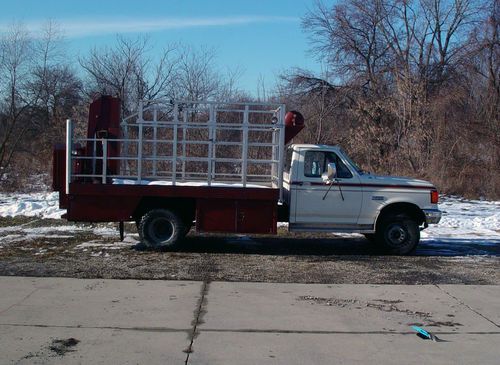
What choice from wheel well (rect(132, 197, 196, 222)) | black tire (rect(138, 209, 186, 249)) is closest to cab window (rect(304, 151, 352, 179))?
wheel well (rect(132, 197, 196, 222))

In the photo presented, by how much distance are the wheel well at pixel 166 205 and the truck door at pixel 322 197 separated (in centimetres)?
201

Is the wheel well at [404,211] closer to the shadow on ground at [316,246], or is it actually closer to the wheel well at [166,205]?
the shadow on ground at [316,246]

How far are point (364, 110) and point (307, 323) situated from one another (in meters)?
20.9

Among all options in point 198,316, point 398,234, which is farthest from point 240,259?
point 198,316

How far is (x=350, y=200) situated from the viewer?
10.6 m

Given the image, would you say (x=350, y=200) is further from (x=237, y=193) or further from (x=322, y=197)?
(x=237, y=193)

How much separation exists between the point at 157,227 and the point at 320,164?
3.32 metres

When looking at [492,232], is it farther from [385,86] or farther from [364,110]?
[385,86]

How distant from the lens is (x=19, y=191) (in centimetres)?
1980

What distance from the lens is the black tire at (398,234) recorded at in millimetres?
10688

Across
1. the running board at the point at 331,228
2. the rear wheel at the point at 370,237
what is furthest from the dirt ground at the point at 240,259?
the running board at the point at 331,228

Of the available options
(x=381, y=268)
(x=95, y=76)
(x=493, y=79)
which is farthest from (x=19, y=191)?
(x=493, y=79)

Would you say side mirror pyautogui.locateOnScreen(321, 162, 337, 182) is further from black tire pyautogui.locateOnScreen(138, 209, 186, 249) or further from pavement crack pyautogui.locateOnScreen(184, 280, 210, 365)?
pavement crack pyautogui.locateOnScreen(184, 280, 210, 365)

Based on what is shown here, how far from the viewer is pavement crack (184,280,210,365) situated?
215 inches
